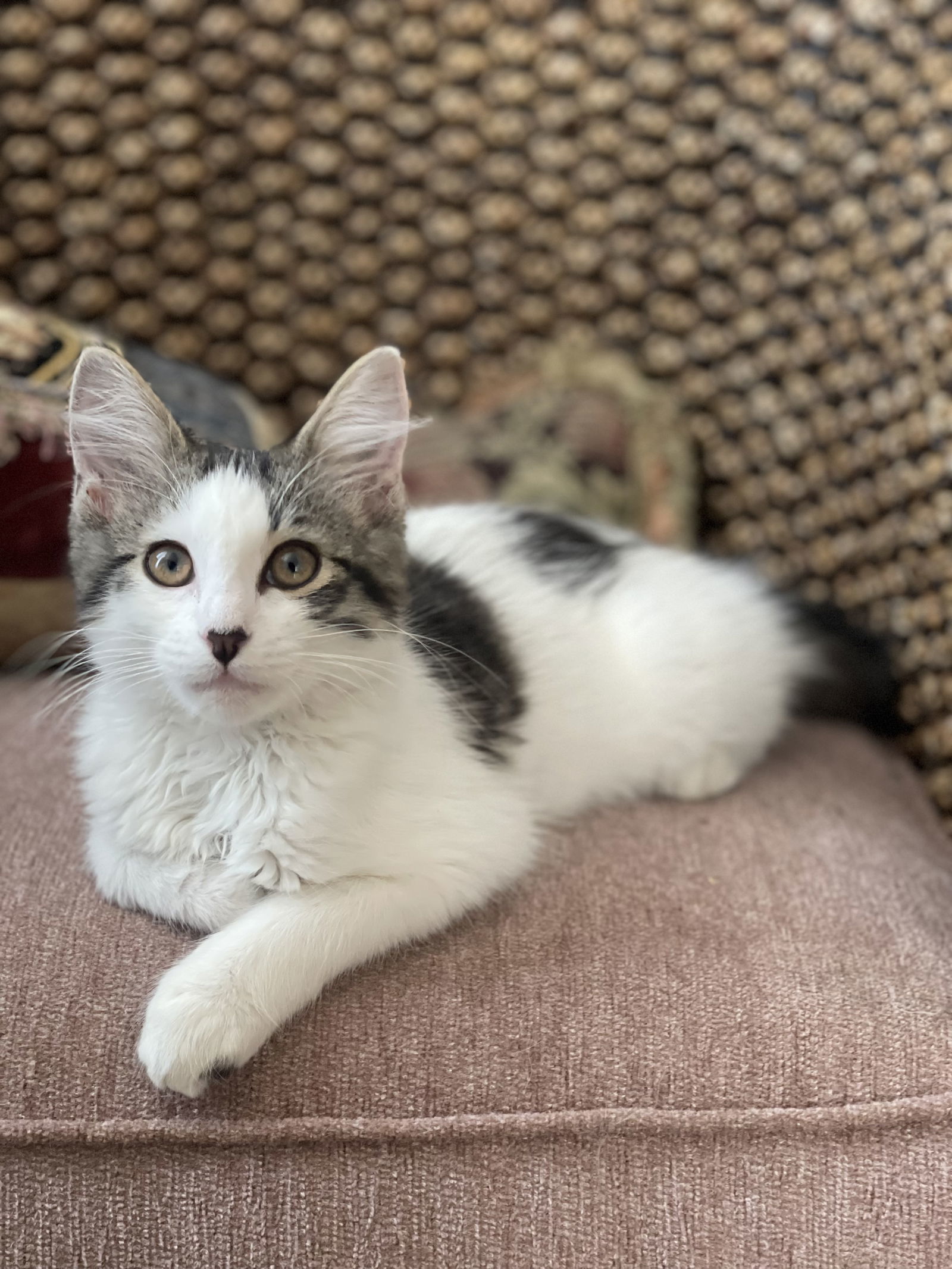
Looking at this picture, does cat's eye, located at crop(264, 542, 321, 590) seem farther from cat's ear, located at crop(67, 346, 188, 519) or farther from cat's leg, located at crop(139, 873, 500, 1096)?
cat's leg, located at crop(139, 873, 500, 1096)

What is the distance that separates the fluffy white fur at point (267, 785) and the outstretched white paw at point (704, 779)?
16 cm

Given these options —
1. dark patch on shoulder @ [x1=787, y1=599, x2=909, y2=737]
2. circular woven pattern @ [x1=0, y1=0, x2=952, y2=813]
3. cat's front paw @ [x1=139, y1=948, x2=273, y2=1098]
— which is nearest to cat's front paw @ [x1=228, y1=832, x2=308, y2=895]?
cat's front paw @ [x1=139, y1=948, x2=273, y2=1098]

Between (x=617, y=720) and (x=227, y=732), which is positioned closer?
(x=227, y=732)

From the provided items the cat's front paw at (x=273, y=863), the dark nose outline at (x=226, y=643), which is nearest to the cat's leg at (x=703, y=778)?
the cat's front paw at (x=273, y=863)

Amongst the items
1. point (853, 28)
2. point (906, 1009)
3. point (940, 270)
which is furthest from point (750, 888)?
point (853, 28)

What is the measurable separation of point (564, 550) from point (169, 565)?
598 millimetres

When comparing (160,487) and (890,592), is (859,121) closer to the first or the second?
(890,592)

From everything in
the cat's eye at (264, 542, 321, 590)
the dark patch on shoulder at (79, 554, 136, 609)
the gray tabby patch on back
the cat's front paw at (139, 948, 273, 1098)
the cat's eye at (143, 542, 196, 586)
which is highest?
the cat's eye at (264, 542, 321, 590)

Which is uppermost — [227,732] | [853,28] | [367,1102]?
[853,28]

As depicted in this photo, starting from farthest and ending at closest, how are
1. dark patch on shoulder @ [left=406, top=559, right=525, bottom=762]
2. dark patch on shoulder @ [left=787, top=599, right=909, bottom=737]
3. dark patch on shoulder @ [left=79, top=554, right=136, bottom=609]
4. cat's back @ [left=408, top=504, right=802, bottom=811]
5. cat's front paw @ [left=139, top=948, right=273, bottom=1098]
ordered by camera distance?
dark patch on shoulder @ [left=787, top=599, right=909, bottom=737] → cat's back @ [left=408, top=504, right=802, bottom=811] → dark patch on shoulder @ [left=406, top=559, right=525, bottom=762] → dark patch on shoulder @ [left=79, top=554, right=136, bottom=609] → cat's front paw @ [left=139, top=948, right=273, bottom=1098]

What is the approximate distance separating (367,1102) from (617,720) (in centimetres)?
56

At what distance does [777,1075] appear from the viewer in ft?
2.86

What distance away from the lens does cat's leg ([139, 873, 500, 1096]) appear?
789mm

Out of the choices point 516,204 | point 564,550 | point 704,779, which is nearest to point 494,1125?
point 704,779
